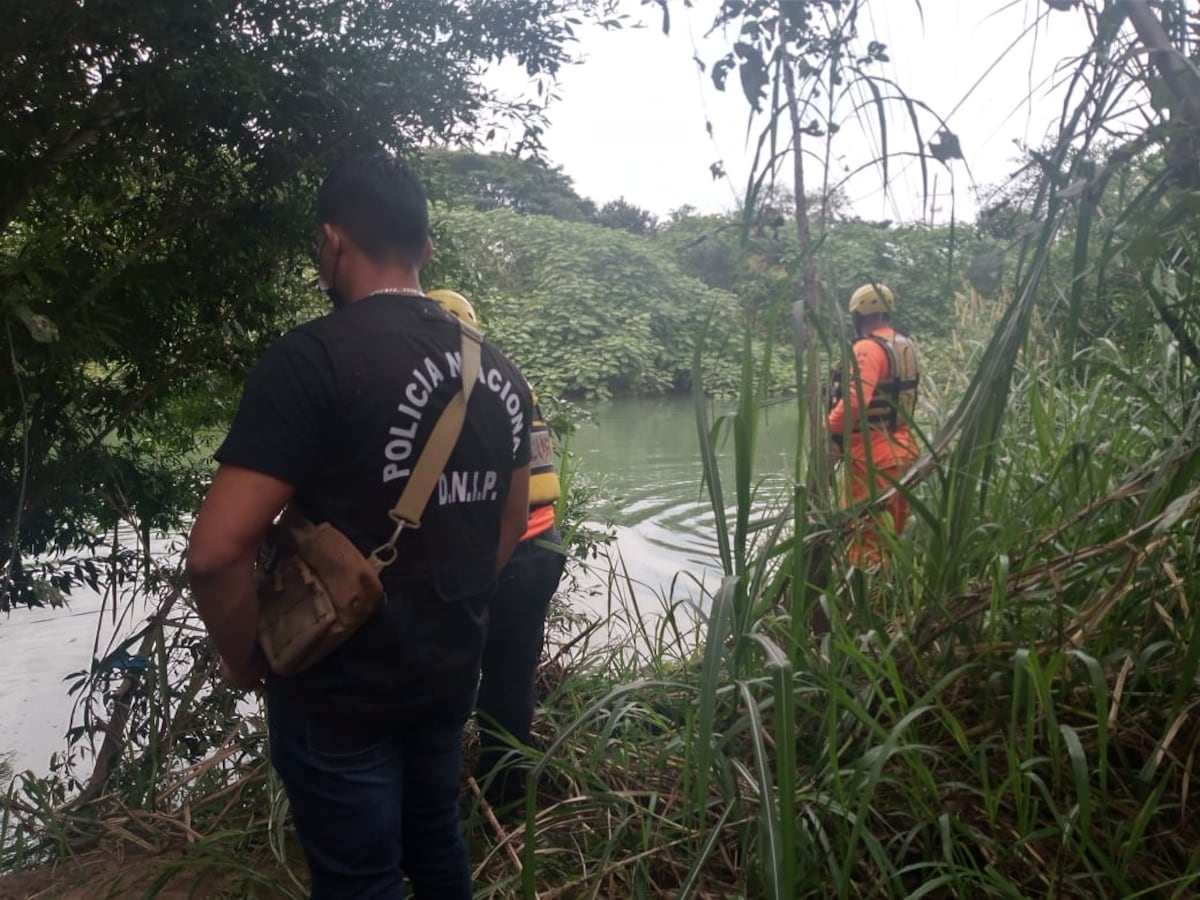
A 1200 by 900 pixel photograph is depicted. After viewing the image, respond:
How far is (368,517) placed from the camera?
1.58 metres

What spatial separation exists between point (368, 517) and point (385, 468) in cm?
8

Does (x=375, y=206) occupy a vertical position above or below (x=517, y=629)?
above

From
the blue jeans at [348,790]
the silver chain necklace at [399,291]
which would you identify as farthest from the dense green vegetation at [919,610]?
the silver chain necklace at [399,291]

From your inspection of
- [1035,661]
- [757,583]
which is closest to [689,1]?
[757,583]

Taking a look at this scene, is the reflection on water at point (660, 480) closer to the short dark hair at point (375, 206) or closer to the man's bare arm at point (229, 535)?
the short dark hair at point (375, 206)

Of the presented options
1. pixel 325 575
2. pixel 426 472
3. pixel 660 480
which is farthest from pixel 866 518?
pixel 660 480

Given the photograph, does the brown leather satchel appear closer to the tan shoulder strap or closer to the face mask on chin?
the tan shoulder strap

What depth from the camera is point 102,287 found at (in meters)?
2.31

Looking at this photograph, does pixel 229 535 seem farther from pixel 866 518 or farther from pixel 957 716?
pixel 957 716

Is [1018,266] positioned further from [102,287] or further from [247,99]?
[102,287]

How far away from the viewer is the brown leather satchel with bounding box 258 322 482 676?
1521mm

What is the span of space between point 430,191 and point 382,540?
163 centimetres

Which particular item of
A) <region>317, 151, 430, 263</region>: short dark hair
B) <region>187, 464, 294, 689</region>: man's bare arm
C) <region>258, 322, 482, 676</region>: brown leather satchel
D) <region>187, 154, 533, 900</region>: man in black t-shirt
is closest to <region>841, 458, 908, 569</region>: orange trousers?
<region>187, 154, 533, 900</region>: man in black t-shirt

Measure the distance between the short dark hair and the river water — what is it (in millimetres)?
747
